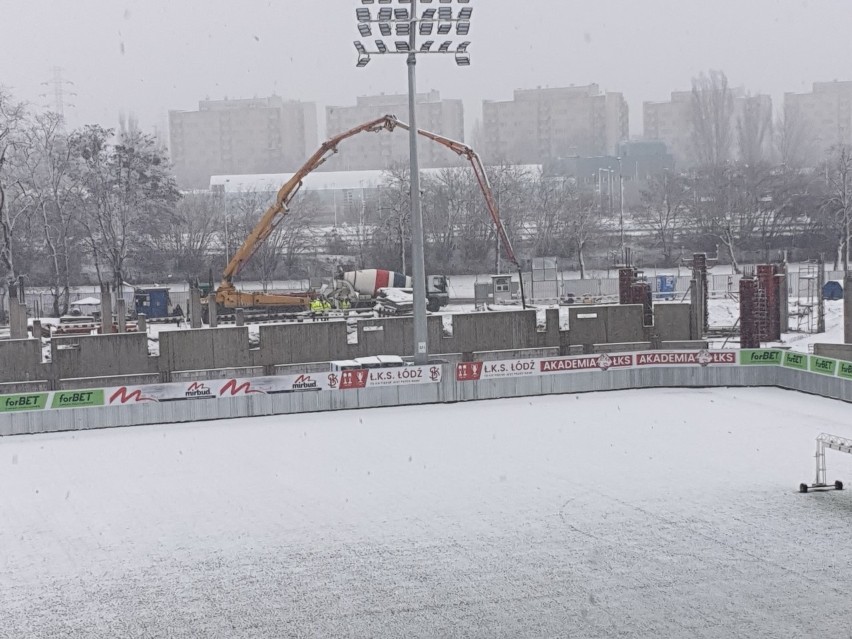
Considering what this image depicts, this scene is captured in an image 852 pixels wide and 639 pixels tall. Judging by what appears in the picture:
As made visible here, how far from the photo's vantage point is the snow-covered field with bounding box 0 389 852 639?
550 inches

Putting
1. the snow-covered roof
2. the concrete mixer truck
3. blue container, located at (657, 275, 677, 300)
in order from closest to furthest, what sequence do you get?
the concrete mixer truck → blue container, located at (657, 275, 677, 300) → the snow-covered roof

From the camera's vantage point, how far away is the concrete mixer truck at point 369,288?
5509 cm

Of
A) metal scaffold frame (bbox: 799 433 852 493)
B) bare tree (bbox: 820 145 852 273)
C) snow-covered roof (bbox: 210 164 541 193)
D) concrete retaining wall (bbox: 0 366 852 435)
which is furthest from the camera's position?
snow-covered roof (bbox: 210 164 541 193)

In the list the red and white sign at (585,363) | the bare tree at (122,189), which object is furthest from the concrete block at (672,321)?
the bare tree at (122,189)

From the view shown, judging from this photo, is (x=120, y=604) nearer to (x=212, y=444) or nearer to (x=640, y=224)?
(x=212, y=444)

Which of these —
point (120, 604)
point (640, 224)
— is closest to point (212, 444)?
point (120, 604)

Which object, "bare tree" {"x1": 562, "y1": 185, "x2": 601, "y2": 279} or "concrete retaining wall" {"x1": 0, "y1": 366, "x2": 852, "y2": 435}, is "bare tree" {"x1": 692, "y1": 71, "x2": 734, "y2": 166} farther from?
"concrete retaining wall" {"x1": 0, "y1": 366, "x2": 852, "y2": 435}

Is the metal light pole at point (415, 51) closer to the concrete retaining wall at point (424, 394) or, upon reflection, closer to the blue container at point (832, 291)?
the concrete retaining wall at point (424, 394)

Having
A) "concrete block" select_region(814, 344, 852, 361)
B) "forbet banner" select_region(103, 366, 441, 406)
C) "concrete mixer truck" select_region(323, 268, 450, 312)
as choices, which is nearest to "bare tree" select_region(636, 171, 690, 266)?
"concrete mixer truck" select_region(323, 268, 450, 312)

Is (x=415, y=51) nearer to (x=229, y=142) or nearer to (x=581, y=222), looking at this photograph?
(x=581, y=222)

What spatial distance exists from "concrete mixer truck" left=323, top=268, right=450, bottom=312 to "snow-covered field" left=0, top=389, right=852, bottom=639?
89.6 ft

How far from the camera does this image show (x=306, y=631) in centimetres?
1352

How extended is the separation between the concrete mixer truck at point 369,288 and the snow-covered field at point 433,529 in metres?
27.3

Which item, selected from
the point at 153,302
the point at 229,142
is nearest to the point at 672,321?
the point at 153,302
